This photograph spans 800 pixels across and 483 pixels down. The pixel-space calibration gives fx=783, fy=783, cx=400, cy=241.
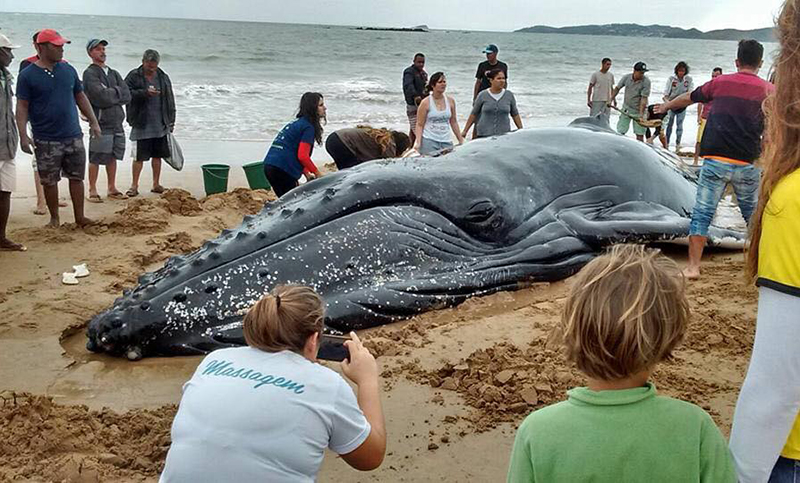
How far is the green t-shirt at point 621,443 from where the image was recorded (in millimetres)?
2127

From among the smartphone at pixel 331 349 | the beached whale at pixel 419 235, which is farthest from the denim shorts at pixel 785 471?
the beached whale at pixel 419 235

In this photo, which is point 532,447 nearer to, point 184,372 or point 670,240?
point 184,372

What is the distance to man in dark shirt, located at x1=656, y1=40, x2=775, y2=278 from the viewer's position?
6.60 m

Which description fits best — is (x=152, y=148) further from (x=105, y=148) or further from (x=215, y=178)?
(x=215, y=178)

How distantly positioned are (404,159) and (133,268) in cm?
288

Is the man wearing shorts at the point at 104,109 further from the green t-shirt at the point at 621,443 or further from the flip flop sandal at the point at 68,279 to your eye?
the green t-shirt at the point at 621,443

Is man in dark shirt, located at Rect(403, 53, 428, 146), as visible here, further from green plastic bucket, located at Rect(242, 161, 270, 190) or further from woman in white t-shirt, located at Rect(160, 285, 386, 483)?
woman in white t-shirt, located at Rect(160, 285, 386, 483)

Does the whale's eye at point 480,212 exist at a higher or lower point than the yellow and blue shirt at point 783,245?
lower

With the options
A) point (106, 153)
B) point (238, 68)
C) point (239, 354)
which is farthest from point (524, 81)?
point (239, 354)

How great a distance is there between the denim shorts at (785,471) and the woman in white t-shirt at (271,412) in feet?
4.49

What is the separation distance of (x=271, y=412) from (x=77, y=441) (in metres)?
2.26

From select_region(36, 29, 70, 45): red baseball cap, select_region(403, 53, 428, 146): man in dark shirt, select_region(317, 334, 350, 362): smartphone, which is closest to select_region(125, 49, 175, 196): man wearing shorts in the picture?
select_region(36, 29, 70, 45): red baseball cap

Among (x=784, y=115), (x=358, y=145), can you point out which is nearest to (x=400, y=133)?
(x=358, y=145)

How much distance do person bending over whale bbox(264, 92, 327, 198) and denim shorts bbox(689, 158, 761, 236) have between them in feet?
12.9
